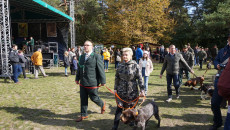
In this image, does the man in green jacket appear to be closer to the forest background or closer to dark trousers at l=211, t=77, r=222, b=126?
dark trousers at l=211, t=77, r=222, b=126

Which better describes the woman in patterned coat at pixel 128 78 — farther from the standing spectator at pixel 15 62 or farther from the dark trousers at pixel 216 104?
the standing spectator at pixel 15 62

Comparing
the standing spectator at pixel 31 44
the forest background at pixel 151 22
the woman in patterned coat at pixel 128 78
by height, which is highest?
the forest background at pixel 151 22

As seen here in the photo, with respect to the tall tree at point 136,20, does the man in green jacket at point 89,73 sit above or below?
below

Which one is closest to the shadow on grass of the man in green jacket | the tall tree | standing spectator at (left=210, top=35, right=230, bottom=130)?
the man in green jacket

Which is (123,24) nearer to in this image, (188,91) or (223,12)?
(223,12)

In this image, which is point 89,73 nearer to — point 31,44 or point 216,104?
point 216,104

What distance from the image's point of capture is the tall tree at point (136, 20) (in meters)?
23.4

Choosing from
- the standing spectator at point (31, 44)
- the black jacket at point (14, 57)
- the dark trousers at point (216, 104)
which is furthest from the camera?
the standing spectator at point (31, 44)

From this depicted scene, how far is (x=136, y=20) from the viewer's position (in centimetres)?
2338

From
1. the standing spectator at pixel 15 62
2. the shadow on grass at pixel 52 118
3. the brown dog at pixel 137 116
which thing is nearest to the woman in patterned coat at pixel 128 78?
the brown dog at pixel 137 116

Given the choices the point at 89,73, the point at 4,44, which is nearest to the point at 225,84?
the point at 89,73

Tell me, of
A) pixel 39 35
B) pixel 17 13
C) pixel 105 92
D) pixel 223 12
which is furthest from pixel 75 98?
pixel 223 12

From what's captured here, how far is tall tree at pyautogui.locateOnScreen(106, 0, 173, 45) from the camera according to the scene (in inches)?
922

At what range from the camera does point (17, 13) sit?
20766 millimetres
